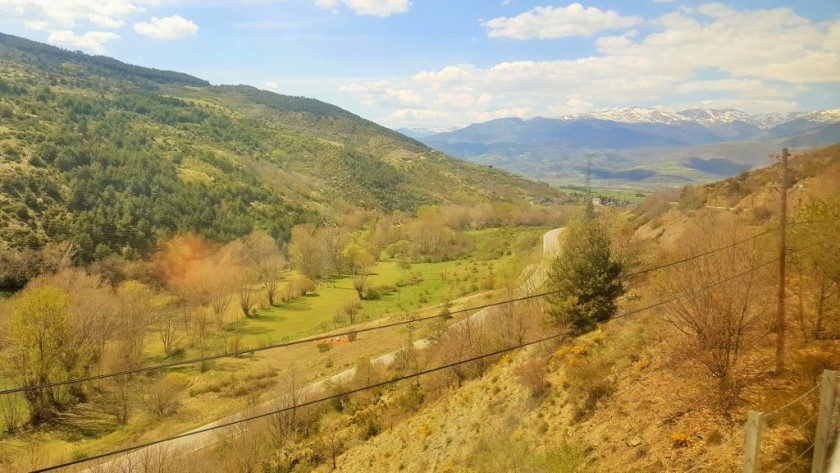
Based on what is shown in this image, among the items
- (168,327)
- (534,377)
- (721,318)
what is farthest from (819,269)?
(168,327)

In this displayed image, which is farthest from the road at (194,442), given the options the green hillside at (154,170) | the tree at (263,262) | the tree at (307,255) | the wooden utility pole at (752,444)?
the green hillside at (154,170)

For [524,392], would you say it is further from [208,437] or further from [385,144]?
[385,144]

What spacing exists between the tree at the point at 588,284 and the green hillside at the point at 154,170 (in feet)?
188

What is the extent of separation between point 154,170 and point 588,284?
285 feet

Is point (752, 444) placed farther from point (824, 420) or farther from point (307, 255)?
point (307, 255)

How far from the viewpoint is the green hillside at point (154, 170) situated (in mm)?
62250

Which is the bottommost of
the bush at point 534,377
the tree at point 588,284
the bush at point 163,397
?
the bush at point 163,397

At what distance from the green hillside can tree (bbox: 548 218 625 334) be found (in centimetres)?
5737

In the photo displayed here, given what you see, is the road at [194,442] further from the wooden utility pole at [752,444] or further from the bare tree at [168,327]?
the wooden utility pole at [752,444]

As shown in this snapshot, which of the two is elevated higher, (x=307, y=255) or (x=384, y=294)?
(x=307, y=255)

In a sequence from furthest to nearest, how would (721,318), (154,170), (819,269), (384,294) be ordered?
(154,170) → (384,294) → (819,269) → (721,318)

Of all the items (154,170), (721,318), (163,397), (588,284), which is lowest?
(163,397)

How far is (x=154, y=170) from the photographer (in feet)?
283

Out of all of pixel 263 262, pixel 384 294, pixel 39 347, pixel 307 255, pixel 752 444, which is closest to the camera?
pixel 752 444
